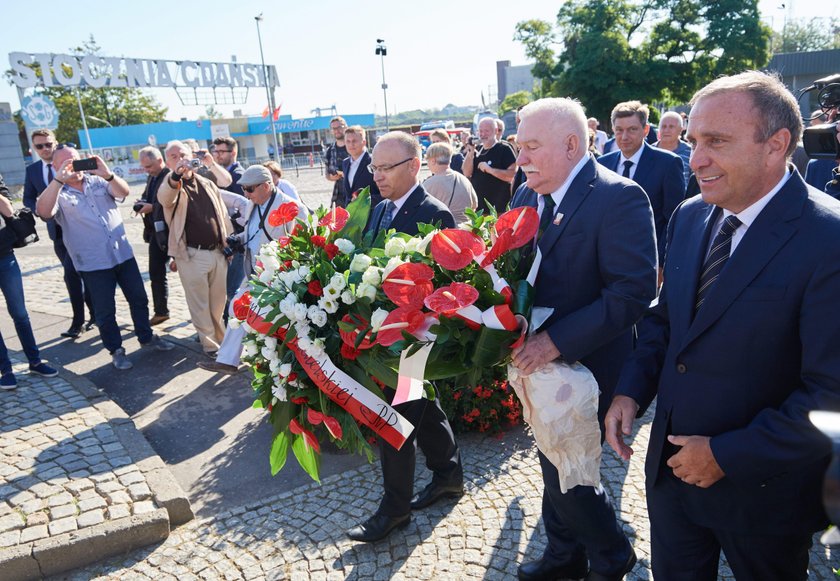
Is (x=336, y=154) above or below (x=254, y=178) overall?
above

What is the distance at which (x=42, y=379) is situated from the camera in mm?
5777

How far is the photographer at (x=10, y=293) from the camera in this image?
528 cm

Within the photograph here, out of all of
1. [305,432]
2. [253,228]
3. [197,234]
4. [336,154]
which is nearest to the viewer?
[305,432]

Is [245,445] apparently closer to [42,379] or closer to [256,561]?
[256,561]

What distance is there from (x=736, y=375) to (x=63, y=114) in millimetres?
56355

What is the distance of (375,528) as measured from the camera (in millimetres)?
3238

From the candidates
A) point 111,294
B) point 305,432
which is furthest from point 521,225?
point 111,294

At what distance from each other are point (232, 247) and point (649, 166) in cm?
425

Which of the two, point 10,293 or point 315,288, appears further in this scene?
point 10,293

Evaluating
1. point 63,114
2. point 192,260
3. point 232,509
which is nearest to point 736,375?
point 232,509

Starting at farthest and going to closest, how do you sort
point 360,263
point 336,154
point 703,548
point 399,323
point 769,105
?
point 336,154
point 360,263
point 399,323
point 703,548
point 769,105

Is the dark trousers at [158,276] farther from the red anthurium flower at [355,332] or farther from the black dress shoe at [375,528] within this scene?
the red anthurium flower at [355,332]

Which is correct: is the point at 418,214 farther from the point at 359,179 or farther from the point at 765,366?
the point at 359,179

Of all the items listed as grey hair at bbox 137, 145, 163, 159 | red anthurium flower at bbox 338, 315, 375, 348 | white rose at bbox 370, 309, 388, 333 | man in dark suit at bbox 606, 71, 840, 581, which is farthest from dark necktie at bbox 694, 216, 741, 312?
grey hair at bbox 137, 145, 163, 159
